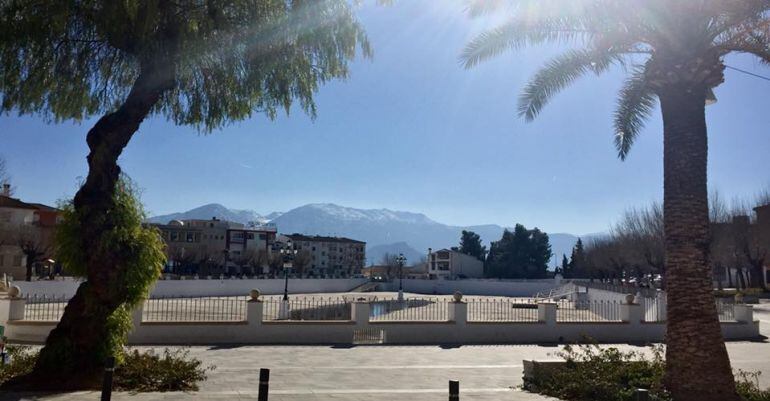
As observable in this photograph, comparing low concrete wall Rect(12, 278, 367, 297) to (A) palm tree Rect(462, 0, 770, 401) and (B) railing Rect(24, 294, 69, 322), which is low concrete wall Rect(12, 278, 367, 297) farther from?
(A) palm tree Rect(462, 0, 770, 401)

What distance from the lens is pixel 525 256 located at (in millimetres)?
91188

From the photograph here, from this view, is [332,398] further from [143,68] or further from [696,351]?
[143,68]

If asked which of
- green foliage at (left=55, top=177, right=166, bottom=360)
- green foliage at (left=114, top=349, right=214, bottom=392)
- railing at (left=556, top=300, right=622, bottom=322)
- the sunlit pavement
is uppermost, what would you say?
green foliage at (left=55, top=177, right=166, bottom=360)

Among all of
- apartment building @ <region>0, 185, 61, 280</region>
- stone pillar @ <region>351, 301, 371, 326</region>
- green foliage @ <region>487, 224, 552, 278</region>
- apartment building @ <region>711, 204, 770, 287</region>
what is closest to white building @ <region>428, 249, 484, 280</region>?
green foliage @ <region>487, 224, 552, 278</region>

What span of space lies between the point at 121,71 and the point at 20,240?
161 ft

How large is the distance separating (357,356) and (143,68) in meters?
9.38

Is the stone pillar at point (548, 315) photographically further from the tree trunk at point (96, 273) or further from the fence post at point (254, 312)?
the tree trunk at point (96, 273)

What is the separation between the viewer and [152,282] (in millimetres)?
11844

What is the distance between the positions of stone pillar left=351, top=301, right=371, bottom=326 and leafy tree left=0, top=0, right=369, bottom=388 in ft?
29.7

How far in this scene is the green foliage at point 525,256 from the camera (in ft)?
298

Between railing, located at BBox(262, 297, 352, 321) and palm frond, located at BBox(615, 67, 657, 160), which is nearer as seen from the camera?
palm frond, located at BBox(615, 67, 657, 160)

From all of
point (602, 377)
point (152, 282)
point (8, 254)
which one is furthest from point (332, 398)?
point (8, 254)

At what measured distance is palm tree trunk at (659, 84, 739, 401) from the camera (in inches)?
392

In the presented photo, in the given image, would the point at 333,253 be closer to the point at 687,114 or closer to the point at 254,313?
the point at 254,313
